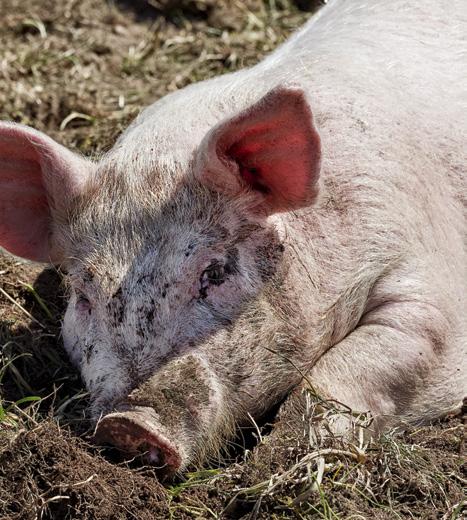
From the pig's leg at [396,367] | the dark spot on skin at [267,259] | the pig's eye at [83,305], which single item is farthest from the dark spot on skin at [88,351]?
the pig's leg at [396,367]

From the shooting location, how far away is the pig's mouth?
418 cm

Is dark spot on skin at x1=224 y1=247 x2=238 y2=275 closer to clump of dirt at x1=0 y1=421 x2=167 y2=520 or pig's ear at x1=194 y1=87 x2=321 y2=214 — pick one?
pig's ear at x1=194 y1=87 x2=321 y2=214

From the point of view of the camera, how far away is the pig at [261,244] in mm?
4387

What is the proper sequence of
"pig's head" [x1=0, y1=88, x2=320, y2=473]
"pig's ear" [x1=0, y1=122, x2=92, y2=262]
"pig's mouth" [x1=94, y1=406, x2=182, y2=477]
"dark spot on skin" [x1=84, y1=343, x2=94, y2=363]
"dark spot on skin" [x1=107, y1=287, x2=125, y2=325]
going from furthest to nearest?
"pig's ear" [x1=0, y1=122, x2=92, y2=262]
"dark spot on skin" [x1=84, y1=343, x2=94, y2=363]
"dark spot on skin" [x1=107, y1=287, x2=125, y2=325]
"pig's head" [x1=0, y1=88, x2=320, y2=473]
"pig's mouth" [x1=94, y1=406, x2=182, y2=477]

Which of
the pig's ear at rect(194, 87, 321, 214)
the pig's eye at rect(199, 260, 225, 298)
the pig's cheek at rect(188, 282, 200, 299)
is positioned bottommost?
the pig's cheek at rect(188, 282, 200, 299)

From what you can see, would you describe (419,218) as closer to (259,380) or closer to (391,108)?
(391,108)

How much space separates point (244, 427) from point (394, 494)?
65cm

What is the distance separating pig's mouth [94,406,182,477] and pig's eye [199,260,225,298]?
51 centimetres

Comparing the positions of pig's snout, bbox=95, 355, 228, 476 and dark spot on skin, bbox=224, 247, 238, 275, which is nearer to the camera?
pig's snout, bbox=95, 355, 228, 476

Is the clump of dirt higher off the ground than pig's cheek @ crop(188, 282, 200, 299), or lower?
lower

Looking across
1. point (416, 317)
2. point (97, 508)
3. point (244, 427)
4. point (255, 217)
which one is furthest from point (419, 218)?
point (97, 508)

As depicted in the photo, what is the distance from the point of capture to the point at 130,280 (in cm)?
445

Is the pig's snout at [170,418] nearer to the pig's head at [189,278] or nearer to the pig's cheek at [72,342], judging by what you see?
the pig's head at [189,278]

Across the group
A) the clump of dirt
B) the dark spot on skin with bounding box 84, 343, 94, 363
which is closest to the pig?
the dark spot on skin with bounding box 84, 343, 94, 363
